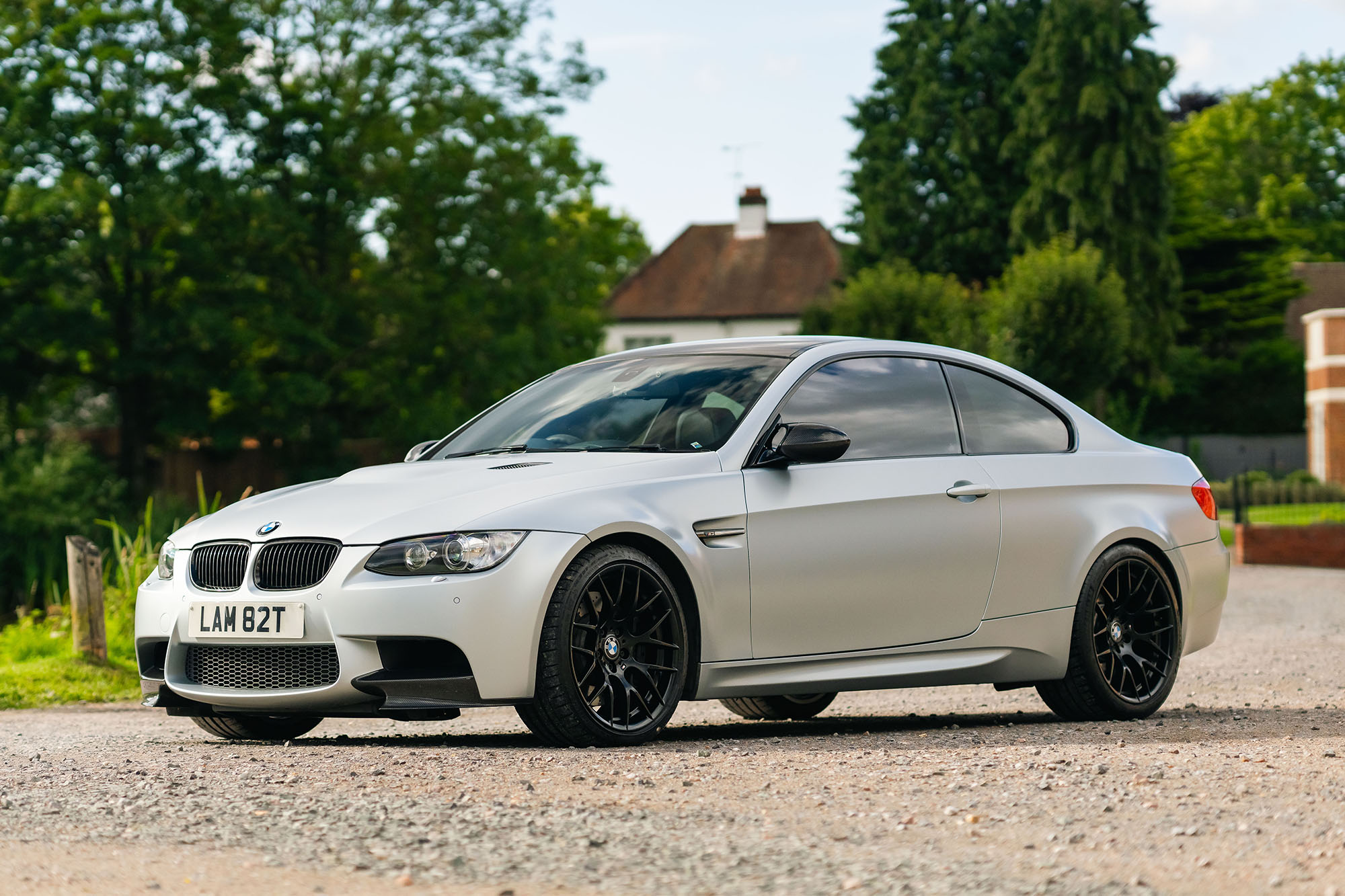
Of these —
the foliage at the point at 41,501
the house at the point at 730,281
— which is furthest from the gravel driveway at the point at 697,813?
the house at the point at 730,281

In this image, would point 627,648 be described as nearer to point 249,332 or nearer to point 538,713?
point 538,713

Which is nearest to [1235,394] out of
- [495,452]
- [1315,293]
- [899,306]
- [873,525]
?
[899,306]

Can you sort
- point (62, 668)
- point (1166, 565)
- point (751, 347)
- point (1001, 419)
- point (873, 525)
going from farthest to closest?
point (62, 668), point (1166, 565), point (1001, 419), point (751, 347), point (873, 525)

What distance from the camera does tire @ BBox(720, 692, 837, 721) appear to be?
28.2ft

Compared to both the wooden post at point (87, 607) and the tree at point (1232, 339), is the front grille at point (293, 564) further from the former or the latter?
the tree at point (1232, 339)

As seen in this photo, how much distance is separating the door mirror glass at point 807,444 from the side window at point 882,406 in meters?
0.28

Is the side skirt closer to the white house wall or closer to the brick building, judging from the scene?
the brick building

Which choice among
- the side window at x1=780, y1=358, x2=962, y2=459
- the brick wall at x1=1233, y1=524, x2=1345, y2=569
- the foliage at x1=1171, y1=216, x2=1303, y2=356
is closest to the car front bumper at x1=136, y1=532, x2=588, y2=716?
the side window at x1=780, y1=358, x2=962, y2=459

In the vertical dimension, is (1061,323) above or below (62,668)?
above

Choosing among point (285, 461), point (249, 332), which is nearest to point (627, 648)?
point (249, 332)

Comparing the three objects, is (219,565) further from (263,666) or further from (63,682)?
(63,682)

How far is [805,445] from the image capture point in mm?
6773

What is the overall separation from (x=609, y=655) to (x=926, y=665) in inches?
66.9

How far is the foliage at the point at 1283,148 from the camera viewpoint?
76.4 meters
